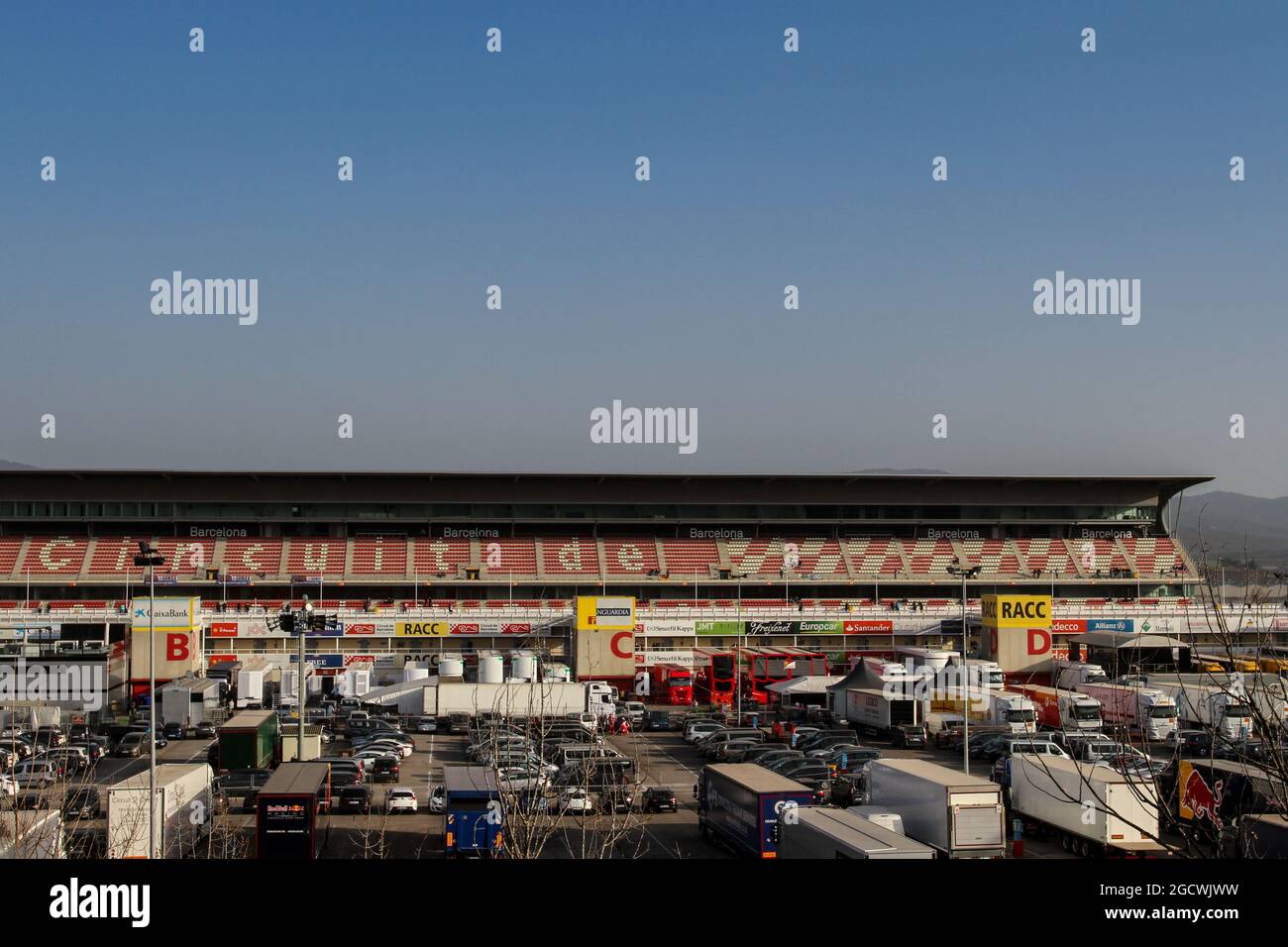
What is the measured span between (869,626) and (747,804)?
26731mm

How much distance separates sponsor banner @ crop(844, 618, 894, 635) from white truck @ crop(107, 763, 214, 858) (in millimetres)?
28278

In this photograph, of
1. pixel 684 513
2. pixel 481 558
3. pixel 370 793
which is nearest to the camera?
pixel 370 793

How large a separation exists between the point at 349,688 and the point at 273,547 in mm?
16879

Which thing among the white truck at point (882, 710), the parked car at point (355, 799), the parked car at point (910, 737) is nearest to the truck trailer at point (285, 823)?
the parked car at point (355, 799)

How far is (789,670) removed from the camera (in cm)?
3528

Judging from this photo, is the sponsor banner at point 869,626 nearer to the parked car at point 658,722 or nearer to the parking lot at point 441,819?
the parked car at point 658,722

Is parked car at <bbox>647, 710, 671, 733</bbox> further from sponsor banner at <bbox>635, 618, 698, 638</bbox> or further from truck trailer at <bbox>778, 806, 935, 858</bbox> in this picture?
truck trailer at <bbox>778, 806, 935, 858</bbox>

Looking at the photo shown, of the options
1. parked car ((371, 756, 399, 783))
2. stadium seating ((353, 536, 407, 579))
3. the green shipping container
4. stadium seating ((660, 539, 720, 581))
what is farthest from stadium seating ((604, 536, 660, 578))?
the green shipping container

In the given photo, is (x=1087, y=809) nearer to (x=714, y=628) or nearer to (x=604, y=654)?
(x=604, y=654)

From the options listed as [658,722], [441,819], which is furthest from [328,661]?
[441,819]

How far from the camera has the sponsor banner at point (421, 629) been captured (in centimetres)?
3978

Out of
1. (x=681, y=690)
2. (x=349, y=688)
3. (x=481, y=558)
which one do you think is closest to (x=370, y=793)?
(x=349, y=688)

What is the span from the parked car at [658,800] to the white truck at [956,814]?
540 cm
